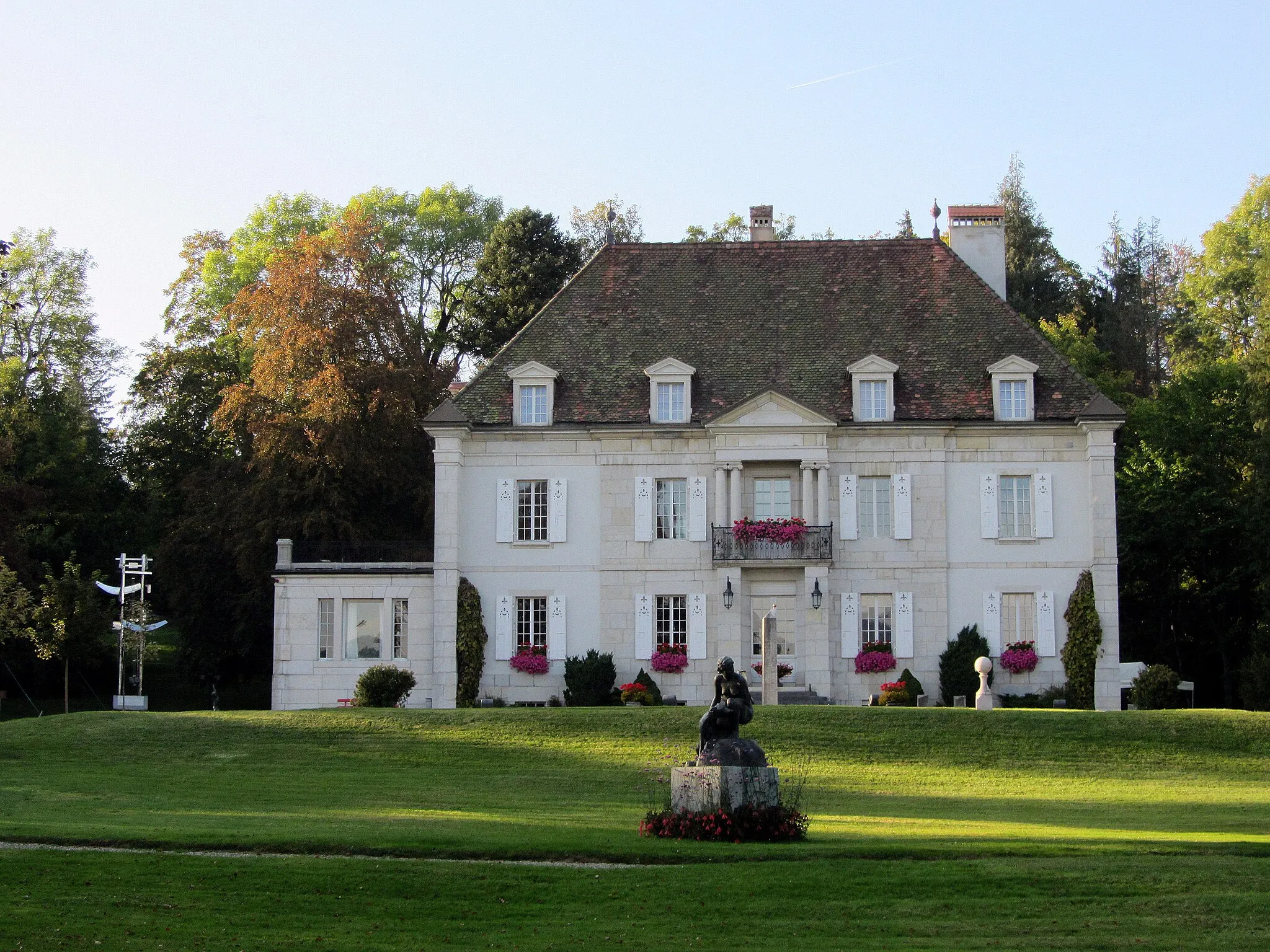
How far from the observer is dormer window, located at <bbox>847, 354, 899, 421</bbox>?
39188mm

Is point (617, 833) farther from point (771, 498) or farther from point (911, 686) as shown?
point (771, 498)

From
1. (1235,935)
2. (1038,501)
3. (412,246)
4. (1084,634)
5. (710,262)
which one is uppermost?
(412,246)

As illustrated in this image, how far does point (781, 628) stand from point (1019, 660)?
18.0 ft

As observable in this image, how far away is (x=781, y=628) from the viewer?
127ft

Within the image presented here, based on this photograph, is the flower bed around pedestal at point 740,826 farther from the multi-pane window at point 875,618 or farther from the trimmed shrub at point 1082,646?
the multi-pane window at point 875,618

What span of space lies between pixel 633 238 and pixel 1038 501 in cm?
3179

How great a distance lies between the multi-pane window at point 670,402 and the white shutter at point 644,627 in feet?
13.9

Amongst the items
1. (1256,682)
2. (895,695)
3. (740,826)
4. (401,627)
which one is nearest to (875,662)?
(895,695)

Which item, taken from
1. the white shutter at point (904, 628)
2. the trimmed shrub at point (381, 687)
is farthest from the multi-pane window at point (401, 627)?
the white shutter at point (904, 628)

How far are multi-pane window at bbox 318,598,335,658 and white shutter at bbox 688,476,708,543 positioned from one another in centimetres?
860

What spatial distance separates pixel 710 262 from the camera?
43.2m

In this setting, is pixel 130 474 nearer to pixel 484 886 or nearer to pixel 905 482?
pixel 905 482

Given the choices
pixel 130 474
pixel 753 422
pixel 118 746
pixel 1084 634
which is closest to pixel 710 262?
pixel 753 422

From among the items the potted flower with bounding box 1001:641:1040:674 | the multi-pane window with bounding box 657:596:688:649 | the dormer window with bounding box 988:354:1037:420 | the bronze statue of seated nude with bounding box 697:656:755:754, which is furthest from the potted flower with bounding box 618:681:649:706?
the bronze statue of seated nude with bounding box 697:656:755:754
